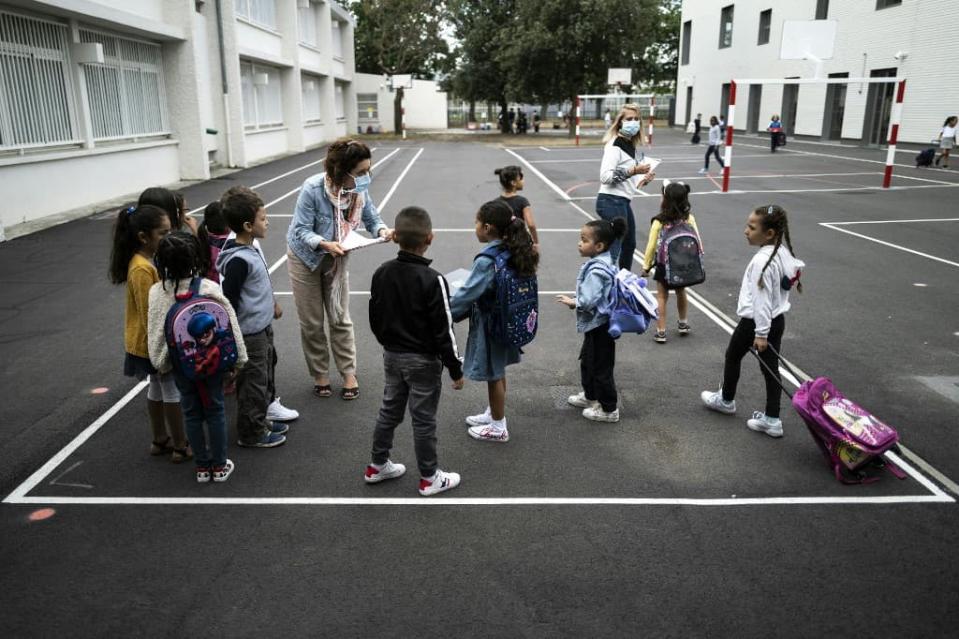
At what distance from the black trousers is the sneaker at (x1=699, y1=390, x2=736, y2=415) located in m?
0.79

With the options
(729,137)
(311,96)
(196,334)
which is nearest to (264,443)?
(196,334)

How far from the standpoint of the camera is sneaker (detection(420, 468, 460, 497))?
4215mm

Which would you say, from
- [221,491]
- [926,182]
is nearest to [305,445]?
[221,491]

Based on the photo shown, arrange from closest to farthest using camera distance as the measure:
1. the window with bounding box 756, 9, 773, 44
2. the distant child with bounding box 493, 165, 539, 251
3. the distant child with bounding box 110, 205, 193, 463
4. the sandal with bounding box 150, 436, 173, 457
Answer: the distant child with bounding box 110, 205, 193, 463 < the sandal with bounding box 150, 436, 173, 457 < the distant child with bounding box 493, 165, 539, 251 < the window with bounding box 756, 9, 773, 44

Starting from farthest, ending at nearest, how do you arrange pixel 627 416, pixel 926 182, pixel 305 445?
pixel 926 182 → pixel 627 416 → pixel 305 445

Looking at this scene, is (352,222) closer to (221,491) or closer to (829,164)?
(221,491)

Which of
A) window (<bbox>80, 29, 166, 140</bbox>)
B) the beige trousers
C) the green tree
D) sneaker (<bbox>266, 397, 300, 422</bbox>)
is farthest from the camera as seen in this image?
the green tree

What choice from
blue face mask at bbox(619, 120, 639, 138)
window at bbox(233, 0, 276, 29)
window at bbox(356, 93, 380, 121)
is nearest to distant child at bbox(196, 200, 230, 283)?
blue face mask at bbox(619, 120, 639, 138)

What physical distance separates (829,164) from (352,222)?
24310 millimetres

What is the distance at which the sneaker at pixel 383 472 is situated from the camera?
4324 millimetres

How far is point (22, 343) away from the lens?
6.95 meters

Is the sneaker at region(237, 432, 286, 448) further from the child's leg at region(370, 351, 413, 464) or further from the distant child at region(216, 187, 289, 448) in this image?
the child's leg at region(370, 351, 413, 464)

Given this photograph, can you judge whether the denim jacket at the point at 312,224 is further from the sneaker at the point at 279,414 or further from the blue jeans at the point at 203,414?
the blue jeans at the point at 203,414

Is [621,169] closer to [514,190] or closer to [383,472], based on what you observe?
[514,190]
